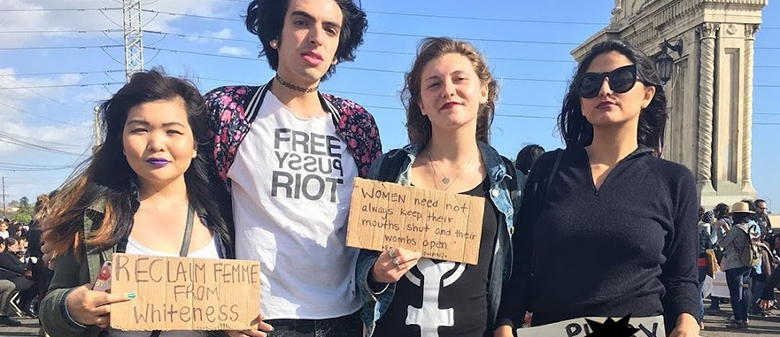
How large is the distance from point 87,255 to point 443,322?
58.6 inches

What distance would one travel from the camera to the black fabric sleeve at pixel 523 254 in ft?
9.29

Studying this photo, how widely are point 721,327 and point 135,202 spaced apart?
10937mm

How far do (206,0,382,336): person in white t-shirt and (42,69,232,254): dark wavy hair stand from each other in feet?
0.26

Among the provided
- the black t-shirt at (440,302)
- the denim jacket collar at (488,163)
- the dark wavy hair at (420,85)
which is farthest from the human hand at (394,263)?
the dark wavy hair at (420,85)

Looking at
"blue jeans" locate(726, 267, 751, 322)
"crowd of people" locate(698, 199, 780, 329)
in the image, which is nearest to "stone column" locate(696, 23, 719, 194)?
"crowd of people" locate(698, 199, 780, 329)

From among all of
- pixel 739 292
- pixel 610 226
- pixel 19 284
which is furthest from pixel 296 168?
pixel 19 284

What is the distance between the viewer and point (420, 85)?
10.5 ft

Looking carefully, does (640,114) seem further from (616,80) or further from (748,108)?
(748,108)

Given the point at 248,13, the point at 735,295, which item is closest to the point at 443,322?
the point at 248,13

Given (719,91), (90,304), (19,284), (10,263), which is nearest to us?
(90,304)

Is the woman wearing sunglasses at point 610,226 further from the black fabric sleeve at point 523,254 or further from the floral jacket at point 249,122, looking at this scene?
the floral jacket at point 249,122

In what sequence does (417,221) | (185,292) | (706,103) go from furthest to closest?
(706,103)
(417,221)
(185,292)

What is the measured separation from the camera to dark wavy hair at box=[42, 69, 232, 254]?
2.63 m

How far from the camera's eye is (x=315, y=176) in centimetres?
291
